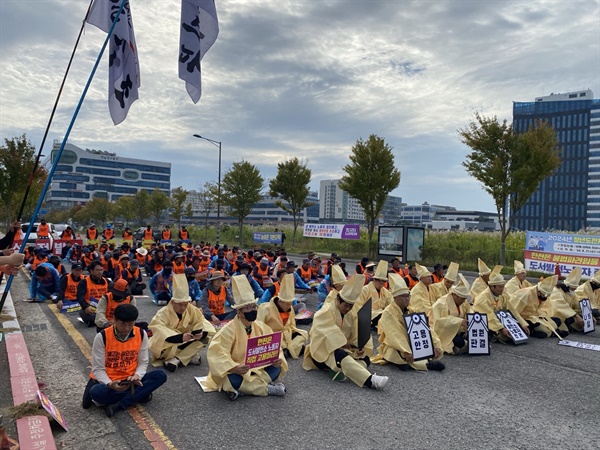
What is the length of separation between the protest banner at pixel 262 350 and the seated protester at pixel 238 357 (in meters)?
0.10

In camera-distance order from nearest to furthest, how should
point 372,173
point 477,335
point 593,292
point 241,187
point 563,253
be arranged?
point 477,335 < point 593,292 < point 563,253 < point 372,173 < point 241,187

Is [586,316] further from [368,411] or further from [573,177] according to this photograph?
[573,177]

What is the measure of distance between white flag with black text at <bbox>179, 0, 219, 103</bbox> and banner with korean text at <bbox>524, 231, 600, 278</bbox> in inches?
575

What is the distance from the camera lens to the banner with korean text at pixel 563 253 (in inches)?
661

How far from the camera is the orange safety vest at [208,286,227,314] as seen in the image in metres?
9.12

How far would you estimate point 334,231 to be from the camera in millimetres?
31250

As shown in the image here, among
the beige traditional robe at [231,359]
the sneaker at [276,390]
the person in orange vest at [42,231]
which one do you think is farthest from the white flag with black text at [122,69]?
the person in orange vest at [42,231]

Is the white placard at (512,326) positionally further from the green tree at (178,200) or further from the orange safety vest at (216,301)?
the green tree at (178,200)

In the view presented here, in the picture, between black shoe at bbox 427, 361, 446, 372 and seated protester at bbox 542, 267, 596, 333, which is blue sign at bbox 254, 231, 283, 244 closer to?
seated protester at bbox 542, 267, 596, 333

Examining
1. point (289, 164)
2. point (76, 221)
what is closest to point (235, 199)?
point (289, 164)

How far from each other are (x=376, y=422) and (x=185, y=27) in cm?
625

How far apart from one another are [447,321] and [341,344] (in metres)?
2.26

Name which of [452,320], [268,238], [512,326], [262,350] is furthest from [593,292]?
[268,238]

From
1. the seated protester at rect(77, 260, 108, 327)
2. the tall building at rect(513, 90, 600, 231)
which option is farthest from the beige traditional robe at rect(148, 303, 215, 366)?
the tall building at rect(513, 90, 600, 231)
